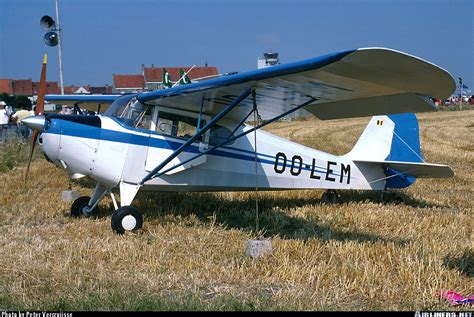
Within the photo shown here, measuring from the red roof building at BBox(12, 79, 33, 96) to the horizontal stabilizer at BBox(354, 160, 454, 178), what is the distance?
111894 mm

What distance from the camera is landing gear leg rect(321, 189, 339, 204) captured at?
8.75 meters

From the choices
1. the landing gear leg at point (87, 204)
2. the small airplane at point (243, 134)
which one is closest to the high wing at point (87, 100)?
the small airplane at point (243, 134)

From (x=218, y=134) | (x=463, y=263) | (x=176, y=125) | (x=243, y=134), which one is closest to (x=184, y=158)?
(x=176, y=125)

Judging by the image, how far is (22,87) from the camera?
115 meters

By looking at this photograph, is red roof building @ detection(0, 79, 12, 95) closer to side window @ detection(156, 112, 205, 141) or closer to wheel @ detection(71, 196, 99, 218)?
wheel @ detection(71, 196, 99, 218)

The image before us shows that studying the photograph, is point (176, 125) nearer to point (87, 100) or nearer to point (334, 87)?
point (334, 87)

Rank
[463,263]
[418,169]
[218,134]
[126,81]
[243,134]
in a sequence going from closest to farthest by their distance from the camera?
[463,263] → [243,134] → [218,134] → [418,169] → [126,81]

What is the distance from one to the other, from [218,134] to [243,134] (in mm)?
1057

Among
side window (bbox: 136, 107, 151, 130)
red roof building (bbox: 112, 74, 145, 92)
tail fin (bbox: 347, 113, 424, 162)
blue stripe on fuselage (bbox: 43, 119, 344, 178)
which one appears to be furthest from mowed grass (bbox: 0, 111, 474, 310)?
red roof building (bbox: 112, 74, 145, 92)

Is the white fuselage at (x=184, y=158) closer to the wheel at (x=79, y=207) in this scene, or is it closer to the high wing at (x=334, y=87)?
the high wing at (x=334, y=87)

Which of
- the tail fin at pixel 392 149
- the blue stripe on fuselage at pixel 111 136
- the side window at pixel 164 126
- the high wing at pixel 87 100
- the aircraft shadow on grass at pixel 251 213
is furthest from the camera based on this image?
the high wing at pixel 87 100

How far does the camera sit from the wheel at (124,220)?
21.0 feet

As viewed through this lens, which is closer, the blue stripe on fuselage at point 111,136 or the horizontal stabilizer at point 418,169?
the blue stripe on fuselage at point 111,136

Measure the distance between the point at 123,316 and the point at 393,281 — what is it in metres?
2.15
